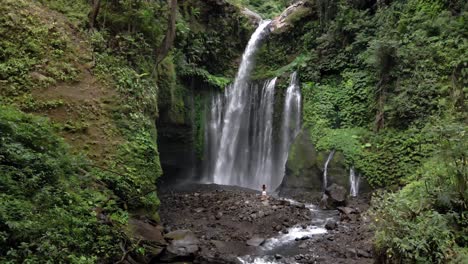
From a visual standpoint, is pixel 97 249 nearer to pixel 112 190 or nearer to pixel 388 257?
pixel 112 190

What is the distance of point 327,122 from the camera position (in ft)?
56.4

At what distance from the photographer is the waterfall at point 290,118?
18.5 metres

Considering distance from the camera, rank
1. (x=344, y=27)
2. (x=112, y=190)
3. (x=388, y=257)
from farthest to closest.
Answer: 1. (x=344, y=27)
2. (x=112, y=190)
3. (x=388, y=257)

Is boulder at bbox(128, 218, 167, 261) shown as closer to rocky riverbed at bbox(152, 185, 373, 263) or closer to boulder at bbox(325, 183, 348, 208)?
rocky riverbed at bbox(152, 185, 373, 263)

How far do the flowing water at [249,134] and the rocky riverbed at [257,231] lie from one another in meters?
4.29

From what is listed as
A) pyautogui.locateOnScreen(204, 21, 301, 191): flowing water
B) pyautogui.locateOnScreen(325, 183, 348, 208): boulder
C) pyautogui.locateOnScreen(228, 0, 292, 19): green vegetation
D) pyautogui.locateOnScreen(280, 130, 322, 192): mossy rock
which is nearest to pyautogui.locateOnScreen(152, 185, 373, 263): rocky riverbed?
pyautogui.locateOnScreen(325, 183, 348, 208): boulder

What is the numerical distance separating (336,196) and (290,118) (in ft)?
20.3

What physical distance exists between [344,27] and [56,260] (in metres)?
17.4

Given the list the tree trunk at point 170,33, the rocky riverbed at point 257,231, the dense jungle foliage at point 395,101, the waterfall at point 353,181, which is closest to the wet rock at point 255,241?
the rocky riverbed at point 257,231

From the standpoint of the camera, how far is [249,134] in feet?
65.5

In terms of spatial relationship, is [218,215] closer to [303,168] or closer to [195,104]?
[303,168]

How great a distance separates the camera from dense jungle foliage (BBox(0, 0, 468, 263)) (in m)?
6.40

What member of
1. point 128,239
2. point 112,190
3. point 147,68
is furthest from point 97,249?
point 147,68

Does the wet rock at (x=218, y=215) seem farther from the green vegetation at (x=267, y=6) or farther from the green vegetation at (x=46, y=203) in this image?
the green vegetation at (x=267, y=6)
